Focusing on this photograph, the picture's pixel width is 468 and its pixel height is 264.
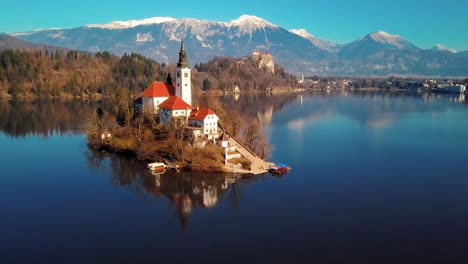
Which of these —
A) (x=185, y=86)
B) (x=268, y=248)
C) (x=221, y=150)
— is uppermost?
(x=185, y=86)

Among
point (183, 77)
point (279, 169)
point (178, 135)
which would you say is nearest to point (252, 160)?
point (279, 169)

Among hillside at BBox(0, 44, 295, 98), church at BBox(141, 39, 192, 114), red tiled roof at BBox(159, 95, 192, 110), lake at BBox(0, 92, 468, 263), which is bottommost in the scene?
lake at BBox(0, 92, 468, 263)

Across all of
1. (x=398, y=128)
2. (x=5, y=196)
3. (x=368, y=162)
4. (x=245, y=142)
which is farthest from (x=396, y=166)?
(x=5, y=196)

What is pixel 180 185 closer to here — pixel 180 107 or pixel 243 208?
pixel 243 208

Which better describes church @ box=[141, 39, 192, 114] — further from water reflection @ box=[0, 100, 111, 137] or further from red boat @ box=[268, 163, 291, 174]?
water reflection @ box=[0, 100, 111, 137]

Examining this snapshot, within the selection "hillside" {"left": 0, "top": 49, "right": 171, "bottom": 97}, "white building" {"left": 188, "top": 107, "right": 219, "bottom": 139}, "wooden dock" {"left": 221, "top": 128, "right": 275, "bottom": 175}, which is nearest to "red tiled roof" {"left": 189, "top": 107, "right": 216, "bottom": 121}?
"white building" {"left": 188, "top": 107, "right": 219, "bottom": 139}

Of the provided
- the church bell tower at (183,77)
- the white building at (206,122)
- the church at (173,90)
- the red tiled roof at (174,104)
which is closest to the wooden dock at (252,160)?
the white building at (206,122)

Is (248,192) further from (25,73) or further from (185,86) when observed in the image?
(25,73)
